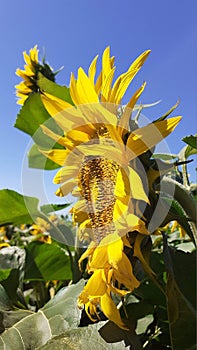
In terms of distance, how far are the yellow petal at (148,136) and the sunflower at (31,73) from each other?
1.23m

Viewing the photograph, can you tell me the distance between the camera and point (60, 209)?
100cm

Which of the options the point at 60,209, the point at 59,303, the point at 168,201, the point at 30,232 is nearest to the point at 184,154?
the point at 168,201

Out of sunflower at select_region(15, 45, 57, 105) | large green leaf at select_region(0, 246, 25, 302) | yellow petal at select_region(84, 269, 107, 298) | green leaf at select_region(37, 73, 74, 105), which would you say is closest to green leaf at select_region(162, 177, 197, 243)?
yellow petal at select_region(84, 269, 107, 298)

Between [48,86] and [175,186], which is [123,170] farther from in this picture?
[48,86]

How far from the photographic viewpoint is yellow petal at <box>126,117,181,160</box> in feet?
1.57

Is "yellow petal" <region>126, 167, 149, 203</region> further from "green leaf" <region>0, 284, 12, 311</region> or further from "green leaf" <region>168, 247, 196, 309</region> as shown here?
"green leaf" <region>0, 284, 12, 311</region>

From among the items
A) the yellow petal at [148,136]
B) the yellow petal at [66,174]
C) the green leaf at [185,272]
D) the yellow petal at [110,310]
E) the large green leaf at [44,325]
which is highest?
the yellow petal at [148,136]

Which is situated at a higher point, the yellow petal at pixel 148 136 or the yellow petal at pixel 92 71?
the yellow petal at pixel 92 71

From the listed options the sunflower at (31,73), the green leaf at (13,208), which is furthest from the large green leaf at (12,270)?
the sunflower at (31,73)

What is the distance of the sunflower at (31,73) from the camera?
5.54ft

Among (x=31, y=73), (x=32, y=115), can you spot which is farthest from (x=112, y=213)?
(x=31, y=73)

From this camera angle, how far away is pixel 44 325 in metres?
0.55

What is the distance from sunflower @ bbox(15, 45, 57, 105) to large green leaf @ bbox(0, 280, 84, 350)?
1.19m

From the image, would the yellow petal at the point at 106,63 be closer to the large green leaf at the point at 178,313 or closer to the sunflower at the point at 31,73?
the large green leaf at the point at 178,313
